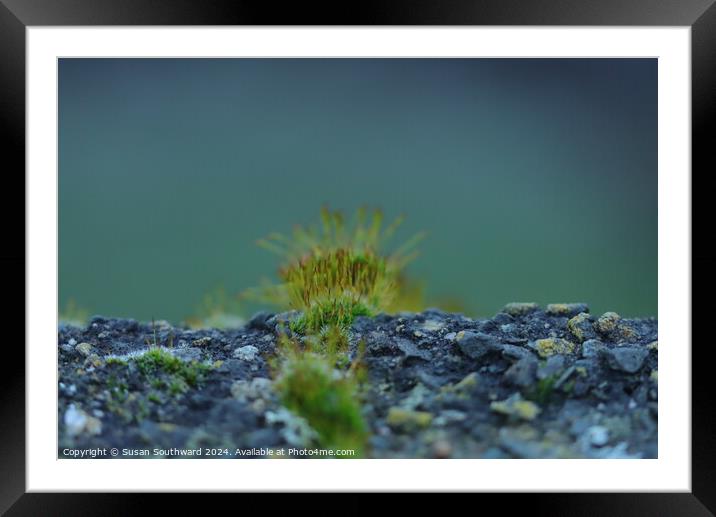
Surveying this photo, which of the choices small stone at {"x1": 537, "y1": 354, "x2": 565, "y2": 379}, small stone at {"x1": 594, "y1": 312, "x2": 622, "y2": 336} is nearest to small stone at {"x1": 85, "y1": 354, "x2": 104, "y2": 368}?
small stone at {"x1": 537, "y1": 354, "x2": 565, "y2": 379}

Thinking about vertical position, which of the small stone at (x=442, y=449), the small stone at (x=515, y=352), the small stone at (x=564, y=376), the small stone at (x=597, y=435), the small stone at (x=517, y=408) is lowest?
the small stone at (x=442, y=449)

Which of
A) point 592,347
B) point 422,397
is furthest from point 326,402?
point 592,347

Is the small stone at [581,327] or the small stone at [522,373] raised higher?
the small stone at [581,327]

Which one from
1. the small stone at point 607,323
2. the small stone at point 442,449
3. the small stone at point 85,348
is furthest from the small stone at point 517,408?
the small stone at point 85,348

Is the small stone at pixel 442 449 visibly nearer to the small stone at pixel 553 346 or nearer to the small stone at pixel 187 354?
the small stone at pixel 553 346

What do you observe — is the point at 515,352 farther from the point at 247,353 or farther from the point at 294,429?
the point at 247,353

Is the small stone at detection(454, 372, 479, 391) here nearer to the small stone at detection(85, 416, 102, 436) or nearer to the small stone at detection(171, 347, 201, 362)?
the small stone at detection(171, 347, 201, 362)
